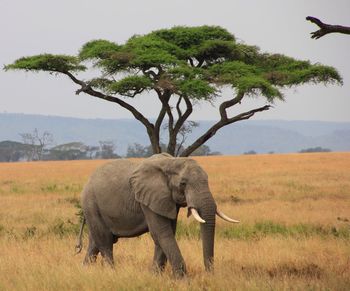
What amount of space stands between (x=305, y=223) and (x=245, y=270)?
7.20m

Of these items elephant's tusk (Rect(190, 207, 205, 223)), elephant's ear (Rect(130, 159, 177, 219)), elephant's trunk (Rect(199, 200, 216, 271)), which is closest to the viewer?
elephant's tusk (Rect(190, 207, 205, 223))

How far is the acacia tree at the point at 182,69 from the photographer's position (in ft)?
76.4

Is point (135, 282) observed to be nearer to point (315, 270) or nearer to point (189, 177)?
point (189, 177)

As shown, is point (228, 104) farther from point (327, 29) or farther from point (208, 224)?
point (327, 29)

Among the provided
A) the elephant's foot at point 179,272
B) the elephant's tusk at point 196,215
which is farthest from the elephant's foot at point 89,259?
the elephant's tusk at point 196,215

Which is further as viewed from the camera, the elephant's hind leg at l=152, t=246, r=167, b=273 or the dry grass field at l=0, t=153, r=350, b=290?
the elephant's hind leg at l=152, t=246, r=167, b=273

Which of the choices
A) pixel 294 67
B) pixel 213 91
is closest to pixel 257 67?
pixel 294 67

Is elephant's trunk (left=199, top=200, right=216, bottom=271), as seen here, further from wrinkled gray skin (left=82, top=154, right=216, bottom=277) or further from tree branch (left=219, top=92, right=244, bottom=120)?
tree branch (left=219, top=92, right=244, bottom=120)

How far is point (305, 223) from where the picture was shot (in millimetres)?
16484

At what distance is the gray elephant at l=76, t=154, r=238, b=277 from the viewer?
8484 mm

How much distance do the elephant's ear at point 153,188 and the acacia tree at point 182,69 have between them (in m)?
12.8

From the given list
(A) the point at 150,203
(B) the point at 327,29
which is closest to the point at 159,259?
(A) the point at 150,203

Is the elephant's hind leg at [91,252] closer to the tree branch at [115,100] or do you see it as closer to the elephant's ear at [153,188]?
the elephant's ear at [153,188]

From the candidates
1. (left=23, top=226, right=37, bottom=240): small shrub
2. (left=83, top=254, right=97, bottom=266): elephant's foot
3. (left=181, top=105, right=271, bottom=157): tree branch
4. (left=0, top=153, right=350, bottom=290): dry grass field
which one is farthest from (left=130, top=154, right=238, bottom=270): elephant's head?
(left=181, top=105, right=271, bottom=157): tree branch
